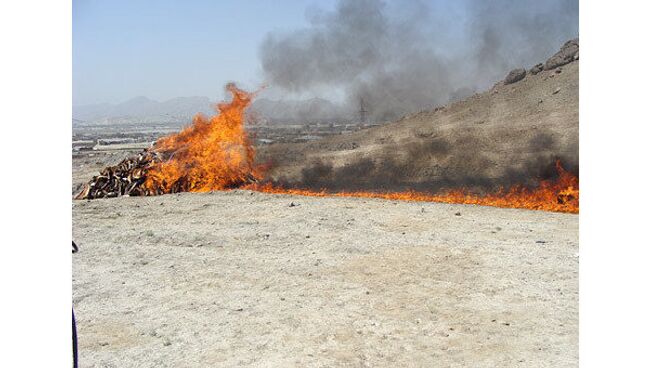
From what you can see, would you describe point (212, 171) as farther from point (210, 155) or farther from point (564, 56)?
point (564, 56)

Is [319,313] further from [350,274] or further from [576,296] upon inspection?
[576,296]

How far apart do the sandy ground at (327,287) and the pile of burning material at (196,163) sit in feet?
11.4

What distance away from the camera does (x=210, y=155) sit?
664 inches

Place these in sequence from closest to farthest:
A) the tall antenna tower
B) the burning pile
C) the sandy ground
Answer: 1. the sandy ground
2. the burning pile
3. the tall antenna tower

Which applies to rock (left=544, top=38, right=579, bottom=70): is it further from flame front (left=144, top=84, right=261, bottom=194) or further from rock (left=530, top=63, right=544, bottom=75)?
flame front (left=144, top=84, right=261, bottom=194)

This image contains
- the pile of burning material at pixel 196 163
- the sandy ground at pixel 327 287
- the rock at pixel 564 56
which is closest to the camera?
the sandy ground at pixel 327 287

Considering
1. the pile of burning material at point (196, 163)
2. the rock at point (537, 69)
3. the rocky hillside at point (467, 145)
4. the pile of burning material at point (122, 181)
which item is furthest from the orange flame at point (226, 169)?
the rock at point (537, 69)

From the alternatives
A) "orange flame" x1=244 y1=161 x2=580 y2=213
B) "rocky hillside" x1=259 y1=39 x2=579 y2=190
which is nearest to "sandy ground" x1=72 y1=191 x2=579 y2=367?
"orange flame" x1=244 y1=161 x2=580 y2=213

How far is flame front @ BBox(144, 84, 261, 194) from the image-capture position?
16.5 m

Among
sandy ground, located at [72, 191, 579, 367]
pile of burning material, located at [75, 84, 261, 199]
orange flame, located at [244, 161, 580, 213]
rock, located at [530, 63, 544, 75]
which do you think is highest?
rock, located at [530, 63, 544, 75]

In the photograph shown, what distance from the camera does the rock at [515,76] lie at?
2650cm

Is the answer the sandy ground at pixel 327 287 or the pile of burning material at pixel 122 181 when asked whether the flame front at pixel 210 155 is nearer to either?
the pile of burning material at pixel 122 181

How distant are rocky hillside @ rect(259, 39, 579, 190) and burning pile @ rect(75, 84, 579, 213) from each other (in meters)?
1.04
